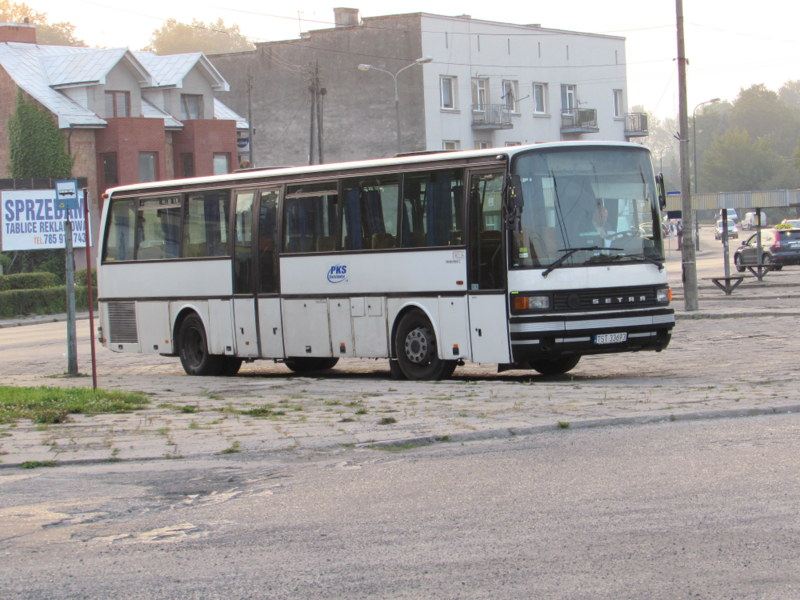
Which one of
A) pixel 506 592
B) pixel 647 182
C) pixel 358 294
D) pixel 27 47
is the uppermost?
pixel 27 47

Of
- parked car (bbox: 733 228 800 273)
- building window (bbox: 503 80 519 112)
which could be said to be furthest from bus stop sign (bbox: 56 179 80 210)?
building window (bbox: 503 80 519 112)

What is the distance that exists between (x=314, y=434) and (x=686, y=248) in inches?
639

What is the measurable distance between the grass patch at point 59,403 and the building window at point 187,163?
151ft

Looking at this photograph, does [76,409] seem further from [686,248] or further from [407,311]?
[686,248]

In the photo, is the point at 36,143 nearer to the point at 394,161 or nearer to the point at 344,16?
the point at 344,16

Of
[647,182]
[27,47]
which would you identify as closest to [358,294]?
[647,182]

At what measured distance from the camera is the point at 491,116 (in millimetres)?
70562

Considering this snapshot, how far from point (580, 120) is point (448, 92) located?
11.4 metres

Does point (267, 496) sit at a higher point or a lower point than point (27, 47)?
lower

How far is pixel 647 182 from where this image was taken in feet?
52.9

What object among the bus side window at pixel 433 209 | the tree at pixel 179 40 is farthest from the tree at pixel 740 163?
the bus side window at pixel 433 209

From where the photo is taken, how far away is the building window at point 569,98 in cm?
7625

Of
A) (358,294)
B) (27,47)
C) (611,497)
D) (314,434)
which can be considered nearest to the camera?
(611,497)

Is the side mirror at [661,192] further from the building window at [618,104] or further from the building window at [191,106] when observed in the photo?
the building window at [618,104]
